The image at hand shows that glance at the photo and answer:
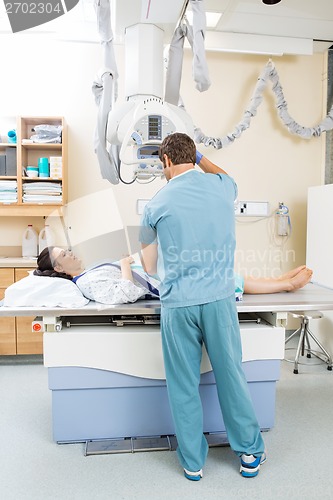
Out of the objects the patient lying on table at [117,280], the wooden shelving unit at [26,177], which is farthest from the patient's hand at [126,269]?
the wooden shelving unit at [26,177]

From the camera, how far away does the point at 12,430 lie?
8.73 ft

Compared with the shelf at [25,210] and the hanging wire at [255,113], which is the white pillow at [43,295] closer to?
the shelf at [25,210]

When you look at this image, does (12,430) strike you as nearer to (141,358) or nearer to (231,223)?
(141,358)

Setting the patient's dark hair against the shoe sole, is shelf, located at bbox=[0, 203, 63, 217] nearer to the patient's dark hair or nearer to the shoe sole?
the patient's dark hair

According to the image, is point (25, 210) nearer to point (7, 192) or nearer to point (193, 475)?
point (7, 192)

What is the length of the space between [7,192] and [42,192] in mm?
288

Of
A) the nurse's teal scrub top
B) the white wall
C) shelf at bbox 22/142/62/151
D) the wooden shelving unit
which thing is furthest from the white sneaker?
shelf at bbox 22/142/62/151

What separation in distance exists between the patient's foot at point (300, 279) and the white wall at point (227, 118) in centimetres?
179

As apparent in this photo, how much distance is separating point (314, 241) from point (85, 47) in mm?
2714

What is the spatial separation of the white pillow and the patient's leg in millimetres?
983

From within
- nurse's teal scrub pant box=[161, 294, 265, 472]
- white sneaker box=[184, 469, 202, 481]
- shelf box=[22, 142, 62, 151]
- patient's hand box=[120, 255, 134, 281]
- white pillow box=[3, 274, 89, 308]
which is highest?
shelf box=[22, 142, 62, 151]

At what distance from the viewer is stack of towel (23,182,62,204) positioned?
3.88 meters

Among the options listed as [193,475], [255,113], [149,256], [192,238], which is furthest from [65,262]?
[255,113]

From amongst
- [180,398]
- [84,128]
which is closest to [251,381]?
[180,398]
